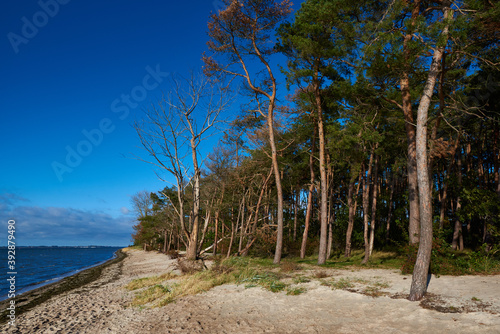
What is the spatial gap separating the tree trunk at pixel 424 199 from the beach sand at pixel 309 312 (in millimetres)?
437

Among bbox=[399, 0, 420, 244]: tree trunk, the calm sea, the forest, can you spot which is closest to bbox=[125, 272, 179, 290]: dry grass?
the forest

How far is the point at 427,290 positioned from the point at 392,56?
761 cm

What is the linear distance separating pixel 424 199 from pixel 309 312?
4.44 metres

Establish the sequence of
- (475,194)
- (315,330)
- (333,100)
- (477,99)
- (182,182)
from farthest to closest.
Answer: (333,100) < (477,99) < (475,194) < (182,182) < (315,330)

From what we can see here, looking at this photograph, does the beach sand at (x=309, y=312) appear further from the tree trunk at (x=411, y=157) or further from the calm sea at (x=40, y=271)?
the calm sea at (x=40, y=271)

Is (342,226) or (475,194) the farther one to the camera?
(342,226)

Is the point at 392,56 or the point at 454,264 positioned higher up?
the point at 392,56

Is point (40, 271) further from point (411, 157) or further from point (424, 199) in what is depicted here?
point (424, 199)

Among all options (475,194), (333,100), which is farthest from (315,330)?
(333,100)

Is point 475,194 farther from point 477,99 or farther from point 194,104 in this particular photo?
point 194,104

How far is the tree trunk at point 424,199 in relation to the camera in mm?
7293

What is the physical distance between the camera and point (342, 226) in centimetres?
2647

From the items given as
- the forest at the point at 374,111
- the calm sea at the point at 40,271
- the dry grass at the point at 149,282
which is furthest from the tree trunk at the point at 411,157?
the calm sea at the point at 40,271

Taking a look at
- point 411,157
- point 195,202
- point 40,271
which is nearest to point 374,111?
point 411,157
